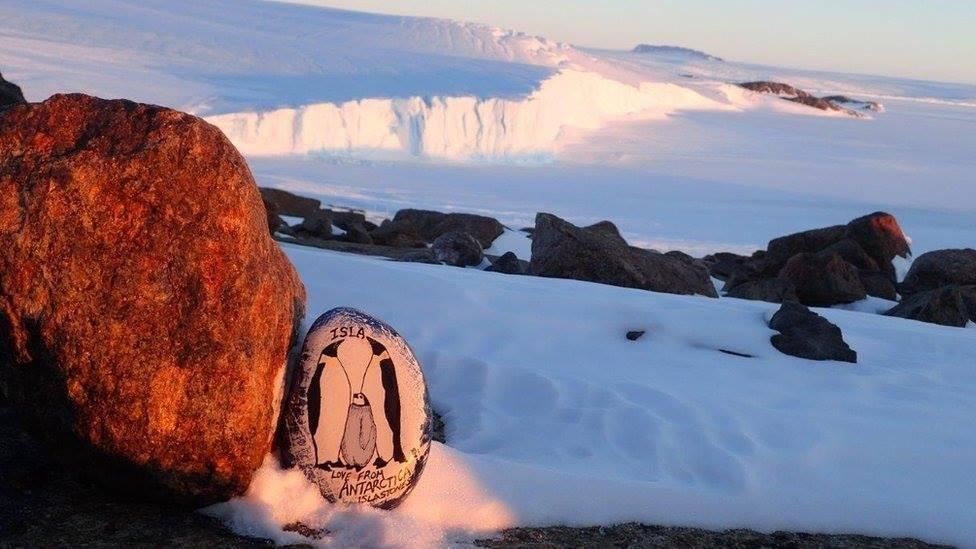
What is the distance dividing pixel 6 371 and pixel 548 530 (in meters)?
1.87

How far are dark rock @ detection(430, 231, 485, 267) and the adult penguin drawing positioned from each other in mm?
6220

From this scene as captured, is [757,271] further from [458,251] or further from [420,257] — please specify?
[420,257]

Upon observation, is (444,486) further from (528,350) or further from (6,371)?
(528,350)

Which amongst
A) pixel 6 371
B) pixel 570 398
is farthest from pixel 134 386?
pixel 570 398

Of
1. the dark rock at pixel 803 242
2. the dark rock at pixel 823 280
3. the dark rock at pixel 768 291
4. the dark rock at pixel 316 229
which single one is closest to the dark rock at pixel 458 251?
the dark rock at pixel 768 291

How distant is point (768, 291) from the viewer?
31.7 feet

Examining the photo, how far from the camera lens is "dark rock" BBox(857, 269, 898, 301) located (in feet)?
34.3

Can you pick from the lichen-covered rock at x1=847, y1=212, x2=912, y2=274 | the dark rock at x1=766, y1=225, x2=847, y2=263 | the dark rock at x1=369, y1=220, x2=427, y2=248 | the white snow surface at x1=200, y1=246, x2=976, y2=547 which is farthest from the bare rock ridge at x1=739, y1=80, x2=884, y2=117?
the white snow surface at x1=200, y1=246, x2=976, y2=547

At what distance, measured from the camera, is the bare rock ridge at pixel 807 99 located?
163 feet

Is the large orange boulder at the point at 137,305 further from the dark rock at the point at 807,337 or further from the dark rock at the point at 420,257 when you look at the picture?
the dark rock at the point at 420,257

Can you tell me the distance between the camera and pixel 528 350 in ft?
18.7

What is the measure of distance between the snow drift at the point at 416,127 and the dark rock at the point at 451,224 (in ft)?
29.2

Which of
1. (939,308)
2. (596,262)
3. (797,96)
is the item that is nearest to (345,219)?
(596,262)

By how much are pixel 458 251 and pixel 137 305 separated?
6763 mm
